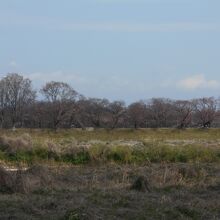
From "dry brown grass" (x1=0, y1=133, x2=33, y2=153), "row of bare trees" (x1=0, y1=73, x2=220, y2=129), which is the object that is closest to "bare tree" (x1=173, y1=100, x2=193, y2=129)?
"row of bare trees" (x1=0, y1=73, x2=220, y2=129)

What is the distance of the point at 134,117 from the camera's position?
3524 inches

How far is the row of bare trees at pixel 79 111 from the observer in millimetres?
85625

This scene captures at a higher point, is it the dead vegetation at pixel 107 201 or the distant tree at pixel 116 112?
the distant tree at pixel 116 112

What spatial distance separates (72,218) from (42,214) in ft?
2.86

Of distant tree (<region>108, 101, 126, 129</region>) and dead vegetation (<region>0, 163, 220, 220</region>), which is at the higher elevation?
distant tree (<region>108, 101, 126, 129</region>)

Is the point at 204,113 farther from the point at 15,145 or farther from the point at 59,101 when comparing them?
the point at 15,145

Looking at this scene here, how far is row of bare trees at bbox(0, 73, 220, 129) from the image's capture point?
8562cm

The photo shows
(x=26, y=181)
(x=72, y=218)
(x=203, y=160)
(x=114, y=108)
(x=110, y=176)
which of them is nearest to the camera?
(x=72, y=218)

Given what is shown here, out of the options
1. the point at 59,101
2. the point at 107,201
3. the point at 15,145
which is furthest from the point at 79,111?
the point at 107,201

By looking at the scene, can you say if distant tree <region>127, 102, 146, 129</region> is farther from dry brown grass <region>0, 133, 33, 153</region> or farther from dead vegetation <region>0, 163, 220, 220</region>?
dead vegetation <region>0, 163, 220, 220</region>

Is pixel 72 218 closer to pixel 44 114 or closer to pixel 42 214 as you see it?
pixel 42 214

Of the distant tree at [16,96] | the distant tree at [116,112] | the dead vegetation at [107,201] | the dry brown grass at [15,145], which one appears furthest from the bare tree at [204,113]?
the dead vegetation at [107,201]

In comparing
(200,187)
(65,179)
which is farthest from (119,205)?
(65,179)

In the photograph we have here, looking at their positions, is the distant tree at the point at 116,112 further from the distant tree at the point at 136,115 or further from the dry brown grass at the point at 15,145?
the dry brown grass at the point at 15,145
